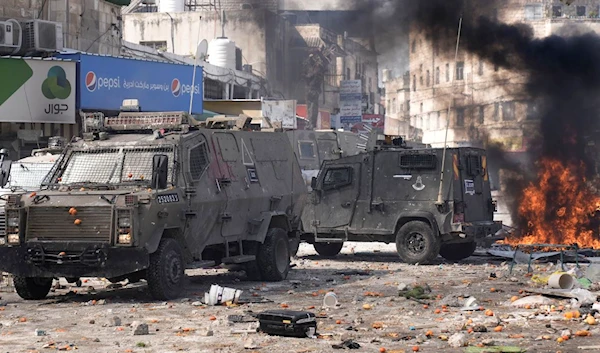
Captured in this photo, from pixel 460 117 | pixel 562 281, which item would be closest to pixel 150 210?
pixel 562 281

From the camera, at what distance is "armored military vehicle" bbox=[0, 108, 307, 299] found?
1298cm

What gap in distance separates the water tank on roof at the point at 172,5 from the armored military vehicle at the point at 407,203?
130 ft

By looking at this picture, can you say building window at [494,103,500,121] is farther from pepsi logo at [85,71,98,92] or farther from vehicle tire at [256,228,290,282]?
vehicle tire at [256,228,290,282]

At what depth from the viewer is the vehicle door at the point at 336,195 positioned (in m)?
19.7

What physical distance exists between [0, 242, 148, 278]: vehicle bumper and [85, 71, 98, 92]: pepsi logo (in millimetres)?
15152

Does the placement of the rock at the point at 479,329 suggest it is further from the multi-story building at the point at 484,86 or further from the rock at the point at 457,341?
the multi-story building at the point at 484,86

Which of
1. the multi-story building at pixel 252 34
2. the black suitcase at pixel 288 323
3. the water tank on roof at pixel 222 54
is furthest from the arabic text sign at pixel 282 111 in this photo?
the black suitcase at pixel 288 323

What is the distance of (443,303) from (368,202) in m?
6.53

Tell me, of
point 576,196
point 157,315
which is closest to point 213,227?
point 157,315

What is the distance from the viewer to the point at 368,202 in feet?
63.8

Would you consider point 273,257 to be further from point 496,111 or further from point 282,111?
point 496,111

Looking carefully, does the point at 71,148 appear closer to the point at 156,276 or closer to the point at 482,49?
A: the point at 156,276

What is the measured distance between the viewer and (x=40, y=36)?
90.8 feet

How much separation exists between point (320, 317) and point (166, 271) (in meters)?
2.47
